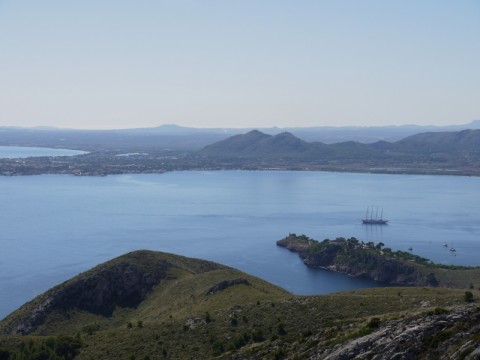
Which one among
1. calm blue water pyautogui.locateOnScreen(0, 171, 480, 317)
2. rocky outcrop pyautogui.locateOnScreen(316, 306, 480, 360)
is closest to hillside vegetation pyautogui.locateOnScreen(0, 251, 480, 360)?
rocky outcrop pyautogui.locateOnScreen(316, 306, 480, 360)

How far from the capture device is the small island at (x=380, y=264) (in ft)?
223

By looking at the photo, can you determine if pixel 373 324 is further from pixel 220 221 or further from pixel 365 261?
pixel 220 221

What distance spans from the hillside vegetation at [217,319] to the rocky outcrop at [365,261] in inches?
1070

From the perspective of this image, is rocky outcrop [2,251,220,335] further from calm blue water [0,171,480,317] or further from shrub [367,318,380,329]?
shrub [367,318,380,329]

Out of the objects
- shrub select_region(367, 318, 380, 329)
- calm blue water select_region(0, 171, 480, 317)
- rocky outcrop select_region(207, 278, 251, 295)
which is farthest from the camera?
calm blue water select_region(0, 171, 480, 317)

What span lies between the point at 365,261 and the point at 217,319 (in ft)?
169

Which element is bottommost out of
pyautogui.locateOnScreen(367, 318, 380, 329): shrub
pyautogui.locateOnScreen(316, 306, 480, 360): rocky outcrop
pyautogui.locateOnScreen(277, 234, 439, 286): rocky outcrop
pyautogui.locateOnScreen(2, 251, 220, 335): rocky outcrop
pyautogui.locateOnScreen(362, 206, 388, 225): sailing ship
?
pyautogui.locateOnScreen(277, 234, 439, 286): rocky outcrop

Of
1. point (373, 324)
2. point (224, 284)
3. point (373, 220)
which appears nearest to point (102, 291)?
point (224, 284)

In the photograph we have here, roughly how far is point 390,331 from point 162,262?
118 ft

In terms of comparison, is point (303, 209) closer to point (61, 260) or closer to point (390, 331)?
point (61, 260)

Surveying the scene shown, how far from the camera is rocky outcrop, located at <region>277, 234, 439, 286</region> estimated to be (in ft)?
235

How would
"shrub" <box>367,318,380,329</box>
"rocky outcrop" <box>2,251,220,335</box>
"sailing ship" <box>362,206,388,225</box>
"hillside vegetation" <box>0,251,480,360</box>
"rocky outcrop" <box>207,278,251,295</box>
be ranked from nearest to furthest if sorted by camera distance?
"hillside vegetation" <box>0,251,480,360</box>
"shrub" <box>367,318,380,329</box>
"rocky outcrop" <box>207,278,251,295</box>
"rocky outcrop" <box>2,251,220,335</box>
"sailing ship" <box>362,206,388,225</box>

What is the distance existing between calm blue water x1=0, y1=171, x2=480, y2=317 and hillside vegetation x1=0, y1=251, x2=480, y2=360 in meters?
17.5

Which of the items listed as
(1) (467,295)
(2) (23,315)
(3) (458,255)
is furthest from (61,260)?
(1) (467,295)
